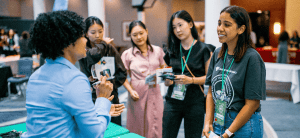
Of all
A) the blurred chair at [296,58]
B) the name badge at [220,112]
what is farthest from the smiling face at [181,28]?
the blurred chair at [296,58]

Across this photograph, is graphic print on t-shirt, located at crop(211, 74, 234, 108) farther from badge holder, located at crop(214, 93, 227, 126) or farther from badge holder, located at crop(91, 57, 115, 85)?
badge holder, located at crop(91, 57, 115, 85)

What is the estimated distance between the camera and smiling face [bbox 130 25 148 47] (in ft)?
8.05

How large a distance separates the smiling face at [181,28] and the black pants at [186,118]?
57cm

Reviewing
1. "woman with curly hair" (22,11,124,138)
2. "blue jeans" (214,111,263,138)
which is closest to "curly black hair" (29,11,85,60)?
"woman with curly hair" (22,11,124,138)

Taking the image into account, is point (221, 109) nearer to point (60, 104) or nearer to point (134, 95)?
point (60, 104)

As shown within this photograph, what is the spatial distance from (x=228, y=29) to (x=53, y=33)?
90 cm

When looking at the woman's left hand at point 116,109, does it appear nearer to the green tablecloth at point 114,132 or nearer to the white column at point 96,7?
the green tablecloth at point 114,132

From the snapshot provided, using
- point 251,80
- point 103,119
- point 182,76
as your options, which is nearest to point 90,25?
point 182,76

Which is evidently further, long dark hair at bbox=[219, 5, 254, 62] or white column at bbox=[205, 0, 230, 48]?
white column at bbox=[205, 0, 230, 48]

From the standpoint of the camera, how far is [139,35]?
8.08ft

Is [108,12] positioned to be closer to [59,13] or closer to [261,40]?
[261,40]

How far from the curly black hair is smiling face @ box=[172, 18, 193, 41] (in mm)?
1093

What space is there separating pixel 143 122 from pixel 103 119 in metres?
1.45

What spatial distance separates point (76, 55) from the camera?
1069 mm
